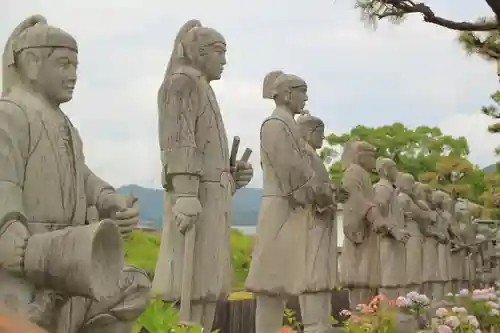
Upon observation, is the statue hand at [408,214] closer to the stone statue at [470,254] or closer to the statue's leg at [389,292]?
the statue's leg at [389,292]

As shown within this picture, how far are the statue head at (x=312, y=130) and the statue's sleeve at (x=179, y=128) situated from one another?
6.90ft

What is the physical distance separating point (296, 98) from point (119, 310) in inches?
146

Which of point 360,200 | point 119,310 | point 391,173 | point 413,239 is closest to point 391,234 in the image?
point 360,200

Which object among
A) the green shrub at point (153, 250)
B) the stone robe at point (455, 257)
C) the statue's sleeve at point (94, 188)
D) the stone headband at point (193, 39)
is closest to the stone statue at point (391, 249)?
the green shrub at point (153, 250)

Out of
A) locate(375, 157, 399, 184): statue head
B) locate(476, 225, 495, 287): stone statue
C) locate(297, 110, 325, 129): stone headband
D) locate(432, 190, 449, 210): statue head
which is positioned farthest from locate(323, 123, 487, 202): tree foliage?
locate(297, 110, 325, 129): stone headband

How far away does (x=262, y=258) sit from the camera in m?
6.11

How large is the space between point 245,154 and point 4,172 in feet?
8.94

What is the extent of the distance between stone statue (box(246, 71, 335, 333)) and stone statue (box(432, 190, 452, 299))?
6.61 m

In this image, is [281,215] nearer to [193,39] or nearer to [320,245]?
[320,245]

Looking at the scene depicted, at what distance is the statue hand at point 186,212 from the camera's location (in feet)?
15.9

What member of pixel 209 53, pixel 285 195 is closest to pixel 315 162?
pixel 285 195

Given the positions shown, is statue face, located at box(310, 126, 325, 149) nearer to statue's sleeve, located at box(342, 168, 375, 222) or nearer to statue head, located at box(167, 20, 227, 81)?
statue's sleeve, located at box(342, 168, 375, 222)

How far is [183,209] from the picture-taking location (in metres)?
4.84

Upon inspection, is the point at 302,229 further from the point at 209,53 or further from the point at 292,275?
the point at 209,53
